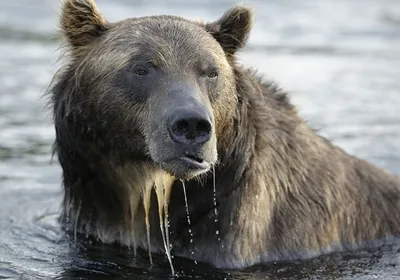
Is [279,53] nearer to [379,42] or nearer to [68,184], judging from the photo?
[379,42]

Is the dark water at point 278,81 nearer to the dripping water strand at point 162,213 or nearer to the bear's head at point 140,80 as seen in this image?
the dripping water strand at point 162,213

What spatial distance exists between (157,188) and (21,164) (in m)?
3.43

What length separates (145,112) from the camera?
664 centimetres

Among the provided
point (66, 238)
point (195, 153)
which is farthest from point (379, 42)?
point (195, 153)

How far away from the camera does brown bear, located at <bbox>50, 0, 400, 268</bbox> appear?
6652 mm

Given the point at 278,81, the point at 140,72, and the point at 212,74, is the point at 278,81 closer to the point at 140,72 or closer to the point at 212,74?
the point at 212,74

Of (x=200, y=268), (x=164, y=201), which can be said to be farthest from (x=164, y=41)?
(x=200, y=268)

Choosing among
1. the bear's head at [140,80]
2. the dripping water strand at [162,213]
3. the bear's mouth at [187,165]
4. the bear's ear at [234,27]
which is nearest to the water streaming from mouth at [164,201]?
the dripping water strand at [162,213]

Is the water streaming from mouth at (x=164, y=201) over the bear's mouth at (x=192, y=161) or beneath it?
beneath

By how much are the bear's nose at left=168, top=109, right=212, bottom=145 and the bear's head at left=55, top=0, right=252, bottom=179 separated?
0.08m

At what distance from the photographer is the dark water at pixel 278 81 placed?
7535mm

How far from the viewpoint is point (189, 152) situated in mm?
6258

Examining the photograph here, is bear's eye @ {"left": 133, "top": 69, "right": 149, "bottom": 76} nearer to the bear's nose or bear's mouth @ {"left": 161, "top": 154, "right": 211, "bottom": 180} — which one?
the bear's nose

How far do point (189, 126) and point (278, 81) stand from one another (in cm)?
817
